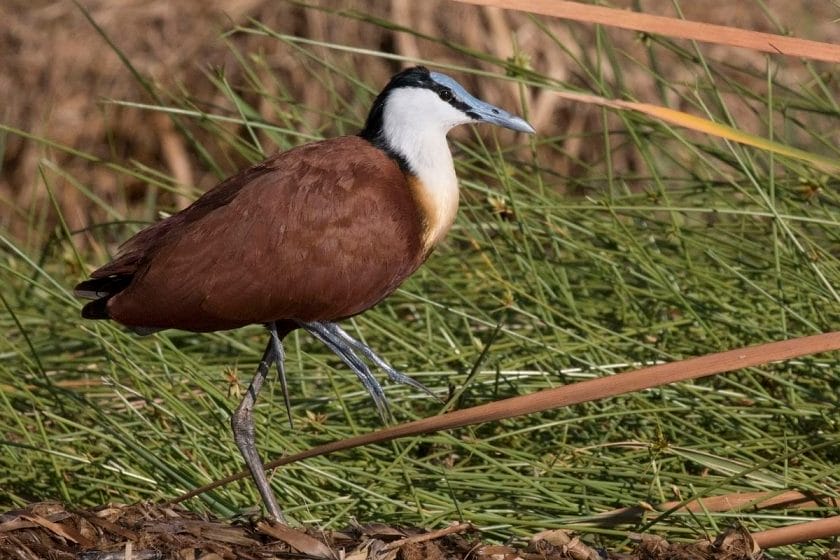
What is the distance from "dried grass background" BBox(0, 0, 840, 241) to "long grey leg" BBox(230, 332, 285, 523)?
3.86 meters

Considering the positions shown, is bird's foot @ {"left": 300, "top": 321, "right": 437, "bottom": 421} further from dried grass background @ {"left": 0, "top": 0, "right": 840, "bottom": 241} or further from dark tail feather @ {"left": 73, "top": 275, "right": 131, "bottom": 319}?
dried grass background @ {"left": 0, "top": 0, "right": 840, "bottom": 241}

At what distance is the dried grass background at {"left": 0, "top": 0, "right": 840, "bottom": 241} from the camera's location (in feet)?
23.0

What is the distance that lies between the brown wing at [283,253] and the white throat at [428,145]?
0.07 metres

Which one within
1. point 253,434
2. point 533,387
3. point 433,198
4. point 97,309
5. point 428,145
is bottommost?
point 533,387

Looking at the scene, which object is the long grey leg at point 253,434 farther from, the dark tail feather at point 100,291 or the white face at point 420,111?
the white face at point 420,111

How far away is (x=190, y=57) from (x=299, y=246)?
4.43m

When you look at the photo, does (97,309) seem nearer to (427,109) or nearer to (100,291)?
(100,291)

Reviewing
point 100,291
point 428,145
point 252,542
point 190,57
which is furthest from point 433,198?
point 190,57

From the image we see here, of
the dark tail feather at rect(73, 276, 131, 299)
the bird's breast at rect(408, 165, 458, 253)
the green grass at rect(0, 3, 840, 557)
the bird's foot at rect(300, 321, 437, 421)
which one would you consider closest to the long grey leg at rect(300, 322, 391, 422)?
the bird's foot at rect(300, 321, 437, 421)

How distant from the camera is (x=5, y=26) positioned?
726 centimetres

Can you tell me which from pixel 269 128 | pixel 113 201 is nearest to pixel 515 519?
pixel 269 128

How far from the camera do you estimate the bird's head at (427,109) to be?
9.95 feet

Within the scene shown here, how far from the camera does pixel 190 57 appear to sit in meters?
7.12

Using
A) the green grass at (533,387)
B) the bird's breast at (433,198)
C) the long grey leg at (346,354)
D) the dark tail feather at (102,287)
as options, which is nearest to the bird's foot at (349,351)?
the long grey leg at (346,354)
